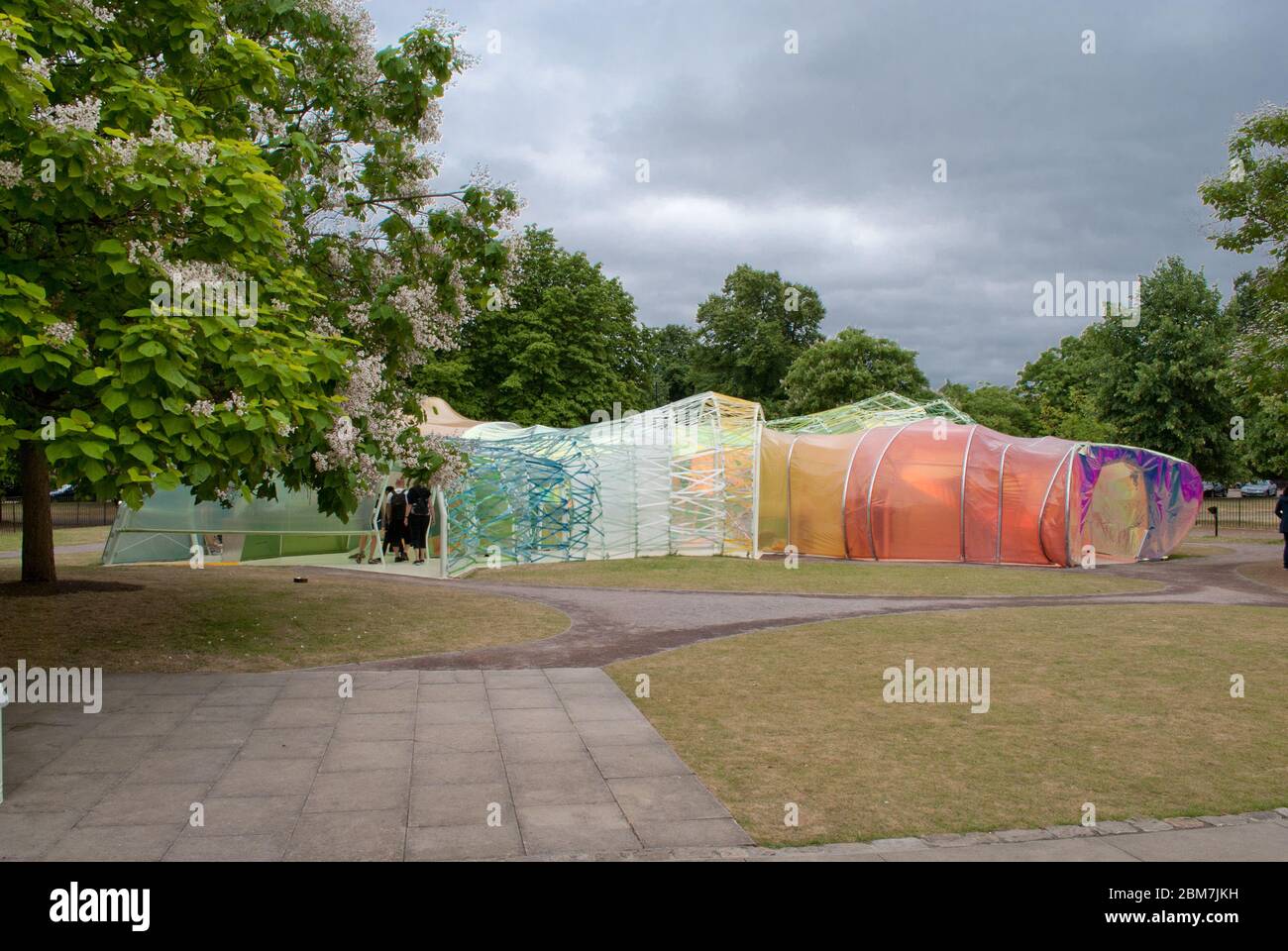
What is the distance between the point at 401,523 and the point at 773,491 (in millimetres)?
10818

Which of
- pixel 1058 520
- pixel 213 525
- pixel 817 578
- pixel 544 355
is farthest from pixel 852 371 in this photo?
pixel 213 525

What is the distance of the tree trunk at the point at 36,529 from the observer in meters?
14.5

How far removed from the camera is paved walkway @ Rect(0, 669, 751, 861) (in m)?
5.58

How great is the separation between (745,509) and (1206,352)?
23.9 meters

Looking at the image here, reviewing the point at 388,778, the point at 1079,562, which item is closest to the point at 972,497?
the point at 1079,562

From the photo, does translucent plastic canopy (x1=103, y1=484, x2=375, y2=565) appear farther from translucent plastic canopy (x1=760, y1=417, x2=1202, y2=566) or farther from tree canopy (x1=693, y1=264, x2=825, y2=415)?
tree canopy (x1=693, y1=264, x2=825, y2=415)

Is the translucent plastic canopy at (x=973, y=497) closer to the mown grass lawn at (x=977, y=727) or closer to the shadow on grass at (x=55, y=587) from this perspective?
the mown grass lawn at (x=977, y=727)

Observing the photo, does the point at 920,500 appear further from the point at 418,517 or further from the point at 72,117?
the point at 72,117

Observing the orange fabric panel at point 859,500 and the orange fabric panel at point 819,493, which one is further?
the orange fabric panel at point 819,493

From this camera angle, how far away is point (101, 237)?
805 centimetres

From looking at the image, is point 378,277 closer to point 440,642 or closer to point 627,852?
point 440,642

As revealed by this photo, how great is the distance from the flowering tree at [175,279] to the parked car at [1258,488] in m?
77.5

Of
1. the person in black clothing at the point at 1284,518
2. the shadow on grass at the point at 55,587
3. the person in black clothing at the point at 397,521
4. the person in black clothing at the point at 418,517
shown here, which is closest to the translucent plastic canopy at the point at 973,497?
the person in black clothing at the point at 1284,518

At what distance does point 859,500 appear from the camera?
26.6 meters
